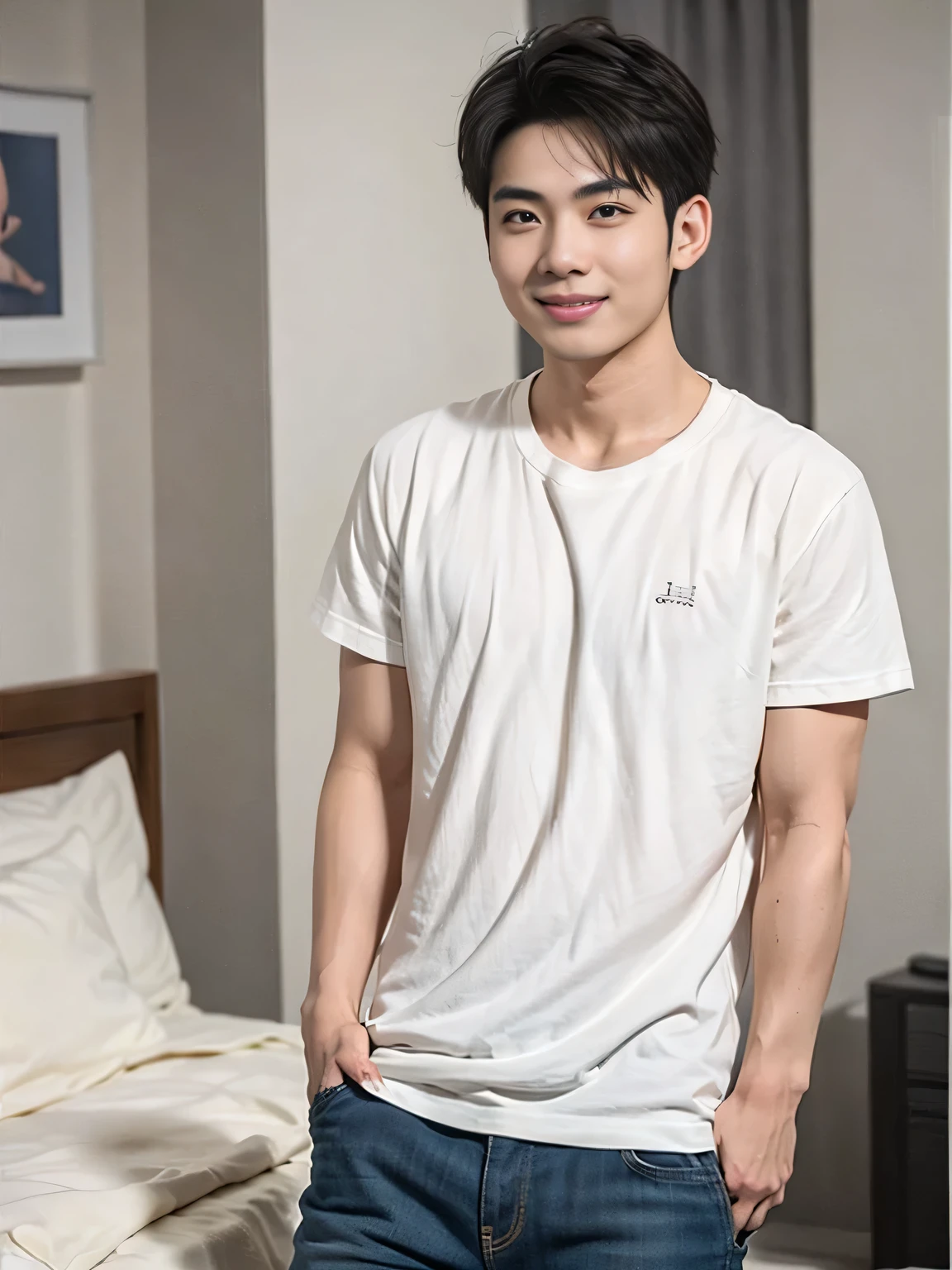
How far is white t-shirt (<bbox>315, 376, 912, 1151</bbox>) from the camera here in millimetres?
1162

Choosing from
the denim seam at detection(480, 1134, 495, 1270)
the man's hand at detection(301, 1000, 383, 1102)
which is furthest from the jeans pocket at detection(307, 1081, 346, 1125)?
the denim seam at detection(480, 1134, 495, 1270)

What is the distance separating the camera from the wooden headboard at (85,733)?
2.29 metres

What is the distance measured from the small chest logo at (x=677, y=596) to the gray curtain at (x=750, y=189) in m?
0.75

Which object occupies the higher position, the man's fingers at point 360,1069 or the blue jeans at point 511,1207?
the man's fingers at point 360,1069

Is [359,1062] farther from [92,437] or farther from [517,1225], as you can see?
[92,437]

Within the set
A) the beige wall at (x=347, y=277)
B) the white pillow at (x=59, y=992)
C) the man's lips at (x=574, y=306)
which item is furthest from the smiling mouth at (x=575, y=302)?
the white pillow at (x=59, y=992)

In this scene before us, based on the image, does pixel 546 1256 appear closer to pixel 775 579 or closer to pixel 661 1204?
pixel 661 1204

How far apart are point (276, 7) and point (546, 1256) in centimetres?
178

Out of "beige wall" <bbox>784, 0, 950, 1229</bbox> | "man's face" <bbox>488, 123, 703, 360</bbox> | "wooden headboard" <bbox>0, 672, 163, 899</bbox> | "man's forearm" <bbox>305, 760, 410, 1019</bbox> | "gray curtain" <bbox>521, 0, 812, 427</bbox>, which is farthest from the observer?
"wooden headboard" <bbox>0, 672, 163, 899</bbox>

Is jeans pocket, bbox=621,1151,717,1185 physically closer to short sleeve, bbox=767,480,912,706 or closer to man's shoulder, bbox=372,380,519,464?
short sleeve, bbox=767,480,912,706

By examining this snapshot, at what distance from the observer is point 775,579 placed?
1.17m

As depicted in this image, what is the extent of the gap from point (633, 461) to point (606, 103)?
30 cm

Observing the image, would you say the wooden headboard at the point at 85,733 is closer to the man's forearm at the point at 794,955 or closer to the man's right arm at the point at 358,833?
the man's right arm at the point at 358,833

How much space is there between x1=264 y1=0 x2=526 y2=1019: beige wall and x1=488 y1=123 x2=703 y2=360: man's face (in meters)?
0.97
